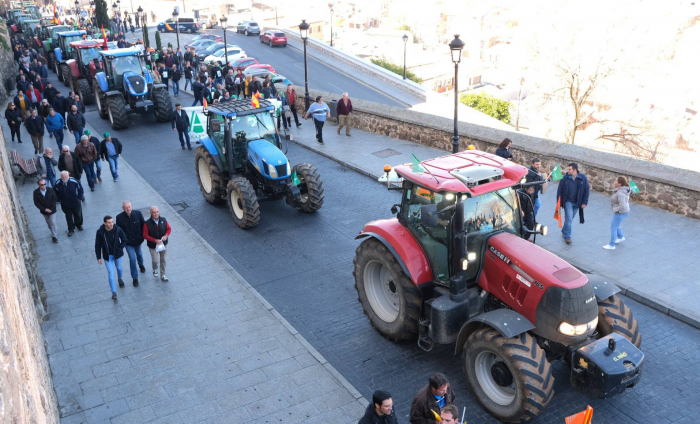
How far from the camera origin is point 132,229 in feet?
34.6

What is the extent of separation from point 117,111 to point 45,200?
9.69m

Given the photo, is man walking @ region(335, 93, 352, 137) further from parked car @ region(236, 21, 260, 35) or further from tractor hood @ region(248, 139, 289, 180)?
parked car @ region(236, 21, 260, 35)

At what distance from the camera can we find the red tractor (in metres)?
6.63

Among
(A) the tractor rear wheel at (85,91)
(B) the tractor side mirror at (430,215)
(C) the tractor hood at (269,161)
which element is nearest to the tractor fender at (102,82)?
(A) the tractor rear wheel at (85,91)

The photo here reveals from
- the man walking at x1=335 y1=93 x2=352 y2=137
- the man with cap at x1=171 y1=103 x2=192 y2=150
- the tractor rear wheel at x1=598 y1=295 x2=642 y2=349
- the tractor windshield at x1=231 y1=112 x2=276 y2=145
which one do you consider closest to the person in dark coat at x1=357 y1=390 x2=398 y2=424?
the tractor rear wheel at x1=598 y1=295 x2=642 y2=349

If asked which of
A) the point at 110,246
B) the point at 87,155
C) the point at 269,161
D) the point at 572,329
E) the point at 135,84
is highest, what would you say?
the point at 135,84

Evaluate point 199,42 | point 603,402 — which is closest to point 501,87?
point 199,42

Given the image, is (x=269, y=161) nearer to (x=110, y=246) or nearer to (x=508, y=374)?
(x=110, y=246)

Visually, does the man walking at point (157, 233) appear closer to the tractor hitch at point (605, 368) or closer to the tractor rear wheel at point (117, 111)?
the tractor hitch at point (605, 368)

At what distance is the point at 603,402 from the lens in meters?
7.35

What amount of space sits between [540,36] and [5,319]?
35505mm

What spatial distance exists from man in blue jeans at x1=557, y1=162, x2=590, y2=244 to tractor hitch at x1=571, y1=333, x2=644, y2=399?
5.17 m

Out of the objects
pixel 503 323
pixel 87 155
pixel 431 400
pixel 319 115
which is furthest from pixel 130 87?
pixel 431 400

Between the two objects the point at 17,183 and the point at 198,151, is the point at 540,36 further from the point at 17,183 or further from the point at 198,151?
the point at 17,183
